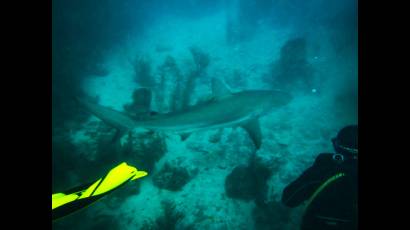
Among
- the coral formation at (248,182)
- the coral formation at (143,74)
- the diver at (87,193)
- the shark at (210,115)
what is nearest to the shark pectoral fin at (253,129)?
the shark at (210,115)

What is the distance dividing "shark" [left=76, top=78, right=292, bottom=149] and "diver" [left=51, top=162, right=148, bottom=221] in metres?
4.05

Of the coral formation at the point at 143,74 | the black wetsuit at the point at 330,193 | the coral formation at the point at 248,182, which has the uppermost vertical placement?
the coral formation at the point at 143,74

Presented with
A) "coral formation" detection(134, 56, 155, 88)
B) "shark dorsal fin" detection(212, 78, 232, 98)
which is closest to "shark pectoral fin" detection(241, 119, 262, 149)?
"shark dorsal fin" detection(212, 78, 232, 98)

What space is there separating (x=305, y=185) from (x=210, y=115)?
3.27 meters

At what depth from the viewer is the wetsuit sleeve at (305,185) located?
3631 millimetres

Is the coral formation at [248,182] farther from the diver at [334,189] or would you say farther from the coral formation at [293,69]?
the coral formation at [293,69]

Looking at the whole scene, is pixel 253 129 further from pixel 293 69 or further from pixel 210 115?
pixel 293 69

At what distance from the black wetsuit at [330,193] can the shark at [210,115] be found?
3213 mm

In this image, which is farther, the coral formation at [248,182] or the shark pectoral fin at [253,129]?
the coral formation at [248,182]

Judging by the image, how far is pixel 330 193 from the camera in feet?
11.3

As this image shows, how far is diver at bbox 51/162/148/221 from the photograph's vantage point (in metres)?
1.66

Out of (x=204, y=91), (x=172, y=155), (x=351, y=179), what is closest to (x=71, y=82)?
(x=204, y=91)

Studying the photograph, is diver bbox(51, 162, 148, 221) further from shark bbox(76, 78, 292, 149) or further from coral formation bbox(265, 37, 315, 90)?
coral formation bbox(265, 37, 315, 90)
